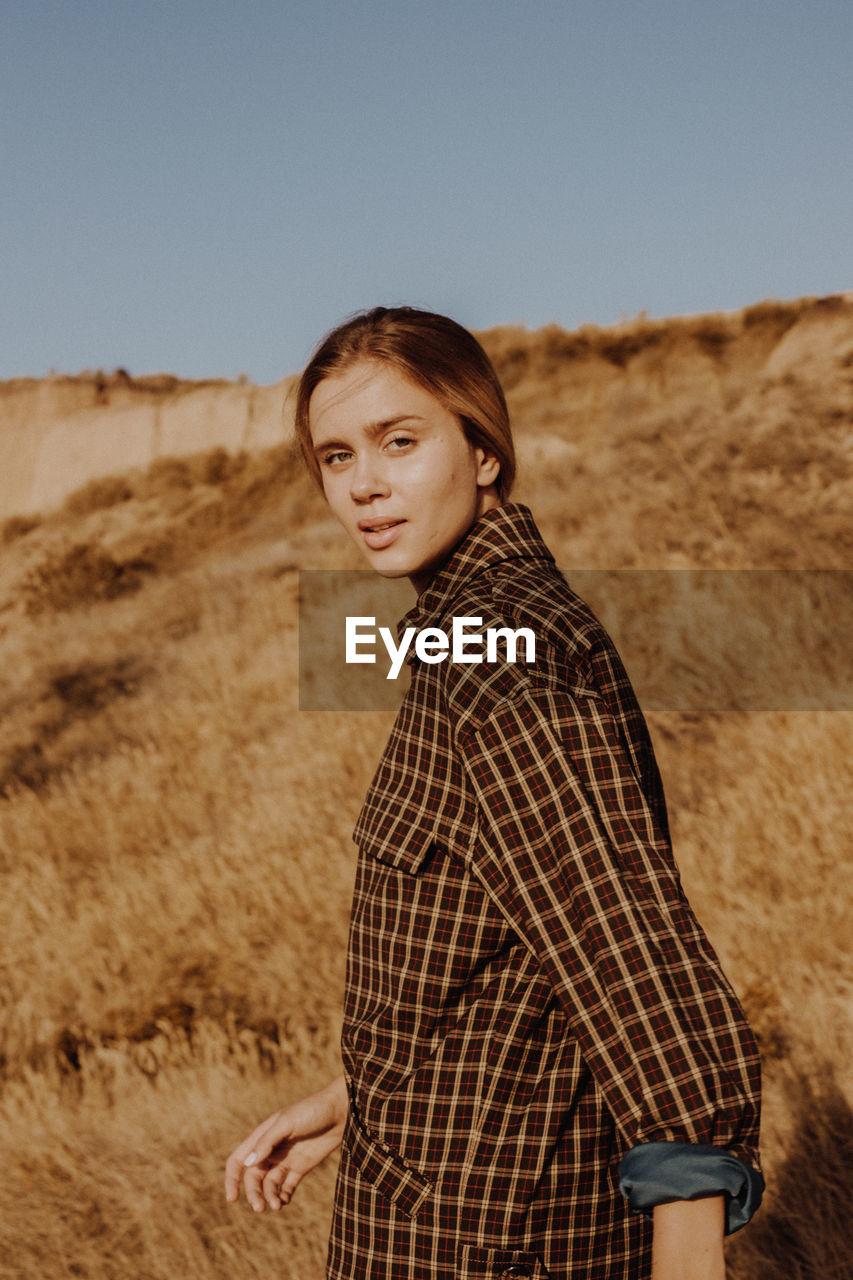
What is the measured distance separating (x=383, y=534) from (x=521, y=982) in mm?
642

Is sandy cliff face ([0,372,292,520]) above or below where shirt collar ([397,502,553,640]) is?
above

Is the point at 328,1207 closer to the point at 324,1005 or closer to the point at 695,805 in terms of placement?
the point at 324,1005

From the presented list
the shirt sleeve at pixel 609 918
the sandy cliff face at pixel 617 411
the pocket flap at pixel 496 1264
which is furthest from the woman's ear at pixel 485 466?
the sandy cliff face at pixel 617 411

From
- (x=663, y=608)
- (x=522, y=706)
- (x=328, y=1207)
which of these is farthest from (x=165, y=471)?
(x=522, y=706)

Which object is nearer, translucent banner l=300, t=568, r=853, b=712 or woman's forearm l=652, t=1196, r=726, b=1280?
woman's forearm l=652, t=1196, r=726, b=1280

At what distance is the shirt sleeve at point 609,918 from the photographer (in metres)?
1.07

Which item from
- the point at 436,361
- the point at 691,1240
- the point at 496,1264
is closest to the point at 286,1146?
the point at 496,1264

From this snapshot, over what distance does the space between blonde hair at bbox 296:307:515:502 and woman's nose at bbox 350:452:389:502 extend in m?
0.13

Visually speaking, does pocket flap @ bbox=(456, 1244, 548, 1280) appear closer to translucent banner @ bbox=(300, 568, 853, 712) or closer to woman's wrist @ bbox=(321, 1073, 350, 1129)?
woman's wrist @ bbox=(321, 1073, 350, 1129)

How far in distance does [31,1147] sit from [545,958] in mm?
4553

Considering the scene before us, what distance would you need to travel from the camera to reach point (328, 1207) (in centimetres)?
398

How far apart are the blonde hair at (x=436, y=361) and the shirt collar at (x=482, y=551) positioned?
14cm

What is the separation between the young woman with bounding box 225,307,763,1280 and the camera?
3.57 ft

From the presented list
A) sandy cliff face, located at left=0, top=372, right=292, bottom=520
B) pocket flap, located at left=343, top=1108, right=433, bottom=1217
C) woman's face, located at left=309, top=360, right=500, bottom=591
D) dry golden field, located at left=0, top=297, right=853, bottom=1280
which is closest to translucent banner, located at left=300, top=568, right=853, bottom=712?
dry golden field, located at left=0, top=297, right=853, bottom=1280
